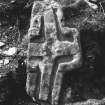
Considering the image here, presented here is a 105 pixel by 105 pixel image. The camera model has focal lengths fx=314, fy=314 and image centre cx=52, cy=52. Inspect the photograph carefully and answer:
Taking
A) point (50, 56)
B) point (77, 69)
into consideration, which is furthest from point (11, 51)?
point (77, 69)

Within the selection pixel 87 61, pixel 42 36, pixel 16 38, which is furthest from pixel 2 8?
pixel 87 61

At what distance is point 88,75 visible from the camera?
1973 millimetres

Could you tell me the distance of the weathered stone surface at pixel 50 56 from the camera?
6.37ft

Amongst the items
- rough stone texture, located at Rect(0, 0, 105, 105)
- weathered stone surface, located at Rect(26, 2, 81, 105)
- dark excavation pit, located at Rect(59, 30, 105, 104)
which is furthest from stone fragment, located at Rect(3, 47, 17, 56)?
dark excavation pit, located at Rect(59, 30, 105, 104)

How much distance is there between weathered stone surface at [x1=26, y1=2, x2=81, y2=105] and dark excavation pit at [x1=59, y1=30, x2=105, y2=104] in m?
0.05

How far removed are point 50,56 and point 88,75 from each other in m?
0.27

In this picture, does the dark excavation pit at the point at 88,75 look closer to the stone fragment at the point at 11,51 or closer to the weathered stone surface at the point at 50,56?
the weathered stone surface at the point at 50,56

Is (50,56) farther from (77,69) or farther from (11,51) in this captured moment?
(11,51)

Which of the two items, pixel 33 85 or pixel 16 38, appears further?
pixel 16 38

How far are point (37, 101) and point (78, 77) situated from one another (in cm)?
32

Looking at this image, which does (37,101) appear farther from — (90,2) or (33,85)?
(90,2)

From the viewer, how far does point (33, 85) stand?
201 centimetres

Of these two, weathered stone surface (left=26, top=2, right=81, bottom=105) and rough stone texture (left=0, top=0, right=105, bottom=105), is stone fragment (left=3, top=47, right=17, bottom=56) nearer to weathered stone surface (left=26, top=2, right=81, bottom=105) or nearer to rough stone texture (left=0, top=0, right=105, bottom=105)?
rough stone texture (left=0, top=0, right=105, bottom=105)

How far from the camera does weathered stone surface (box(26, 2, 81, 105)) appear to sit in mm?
1940
